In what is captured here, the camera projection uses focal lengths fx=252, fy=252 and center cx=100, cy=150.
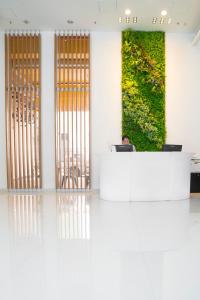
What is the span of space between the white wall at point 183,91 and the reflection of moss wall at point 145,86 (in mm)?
247

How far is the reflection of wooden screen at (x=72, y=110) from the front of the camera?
809 cm

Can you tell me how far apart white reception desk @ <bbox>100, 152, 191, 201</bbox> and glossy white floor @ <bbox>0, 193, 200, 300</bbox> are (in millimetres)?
720

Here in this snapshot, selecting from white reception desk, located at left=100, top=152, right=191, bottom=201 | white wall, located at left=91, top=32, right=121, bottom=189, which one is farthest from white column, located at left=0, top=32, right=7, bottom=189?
white reception desk, located at left=100, top=152, right=191, bottom=201

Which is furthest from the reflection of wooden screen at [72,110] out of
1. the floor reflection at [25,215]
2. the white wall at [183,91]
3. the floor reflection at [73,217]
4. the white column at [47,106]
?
the white wall at [183,91]

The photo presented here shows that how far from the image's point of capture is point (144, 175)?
6031 mm

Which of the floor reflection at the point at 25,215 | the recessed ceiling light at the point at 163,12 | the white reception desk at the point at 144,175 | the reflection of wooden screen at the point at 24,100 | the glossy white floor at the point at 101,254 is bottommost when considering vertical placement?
the floor reflection at the point at 25,215

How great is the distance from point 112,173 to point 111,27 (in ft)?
15.5

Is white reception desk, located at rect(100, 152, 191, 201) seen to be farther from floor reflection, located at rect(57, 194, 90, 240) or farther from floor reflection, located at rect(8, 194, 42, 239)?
floor reflection, located at rect(8, 194, 42, 239)

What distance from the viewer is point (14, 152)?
26.8 ft

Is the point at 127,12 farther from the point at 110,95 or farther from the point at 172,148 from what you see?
the point at 172,148

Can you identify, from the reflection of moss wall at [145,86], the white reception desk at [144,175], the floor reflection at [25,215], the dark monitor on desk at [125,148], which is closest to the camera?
the floor reflection at [25,215]

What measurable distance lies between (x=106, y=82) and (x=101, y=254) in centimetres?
611

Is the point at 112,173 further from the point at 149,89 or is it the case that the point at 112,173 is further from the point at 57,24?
A: the point at 57,24

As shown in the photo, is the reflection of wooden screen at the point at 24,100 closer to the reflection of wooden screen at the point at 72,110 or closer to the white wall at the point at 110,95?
the white wall at the point at 110,95
